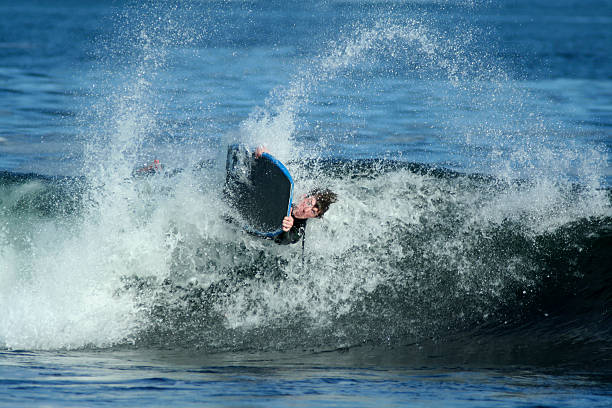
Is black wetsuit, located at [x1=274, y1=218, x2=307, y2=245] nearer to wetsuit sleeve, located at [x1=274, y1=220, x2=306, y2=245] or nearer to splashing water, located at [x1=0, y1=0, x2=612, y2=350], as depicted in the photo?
wetsuit sleeve, located at [x1=274, y1=220, x2=306, y2=245]

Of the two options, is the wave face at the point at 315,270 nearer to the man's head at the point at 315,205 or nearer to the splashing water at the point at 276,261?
the splashing water at the point at 276,261

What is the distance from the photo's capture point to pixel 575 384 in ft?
22.2

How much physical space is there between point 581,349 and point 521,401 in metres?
2.48

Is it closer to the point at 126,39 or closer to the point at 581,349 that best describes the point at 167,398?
the point at 581,349

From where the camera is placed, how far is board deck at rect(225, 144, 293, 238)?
27.3 feet

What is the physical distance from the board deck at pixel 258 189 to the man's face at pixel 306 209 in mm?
108

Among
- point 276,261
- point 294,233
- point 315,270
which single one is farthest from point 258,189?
point 315,270

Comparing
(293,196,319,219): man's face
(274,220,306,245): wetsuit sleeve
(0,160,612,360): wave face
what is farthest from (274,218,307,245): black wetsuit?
(0,160,612,360): wave face

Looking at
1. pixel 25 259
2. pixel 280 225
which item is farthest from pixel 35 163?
pixel 280 225

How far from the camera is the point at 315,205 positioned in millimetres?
8023

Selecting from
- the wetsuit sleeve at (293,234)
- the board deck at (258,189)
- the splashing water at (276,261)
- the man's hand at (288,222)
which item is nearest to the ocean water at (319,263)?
the splashing water at (276,261)

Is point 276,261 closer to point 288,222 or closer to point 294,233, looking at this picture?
point 294,233

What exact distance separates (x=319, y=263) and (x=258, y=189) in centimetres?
132

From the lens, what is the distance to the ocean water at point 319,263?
21.9ft
